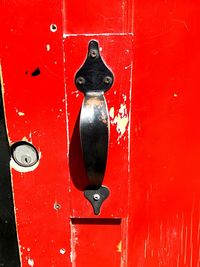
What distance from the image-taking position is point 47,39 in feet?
2.76

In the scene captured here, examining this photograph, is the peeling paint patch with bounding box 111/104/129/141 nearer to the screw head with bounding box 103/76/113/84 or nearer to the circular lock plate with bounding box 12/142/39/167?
the screw head with bounding box 103/76/113/84

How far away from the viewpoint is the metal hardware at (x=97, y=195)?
958 mm

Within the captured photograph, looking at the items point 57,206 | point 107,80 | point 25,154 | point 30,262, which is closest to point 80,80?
point 107,80

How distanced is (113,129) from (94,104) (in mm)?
94

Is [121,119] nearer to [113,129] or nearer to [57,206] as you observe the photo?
[113,129]

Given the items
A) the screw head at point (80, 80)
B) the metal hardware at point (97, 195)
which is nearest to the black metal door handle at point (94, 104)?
the screw head at point (80, 80)

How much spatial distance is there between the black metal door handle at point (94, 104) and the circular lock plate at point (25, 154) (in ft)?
0.48

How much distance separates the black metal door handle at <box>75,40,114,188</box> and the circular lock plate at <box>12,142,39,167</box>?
15 cm

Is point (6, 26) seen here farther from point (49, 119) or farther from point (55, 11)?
point (49, 119)

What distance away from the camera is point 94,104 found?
2.78ft

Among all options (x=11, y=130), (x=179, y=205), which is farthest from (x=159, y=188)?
(x=11, y=130)

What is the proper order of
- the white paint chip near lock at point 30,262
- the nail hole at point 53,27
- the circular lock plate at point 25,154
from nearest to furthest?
the nail hole at point 53,27 < the circular lock plate at point 25,154 < the white paint chip near lock at point 30,262

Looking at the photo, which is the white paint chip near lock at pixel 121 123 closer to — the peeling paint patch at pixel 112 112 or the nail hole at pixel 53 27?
the peeling paint patch at pixel 112 112

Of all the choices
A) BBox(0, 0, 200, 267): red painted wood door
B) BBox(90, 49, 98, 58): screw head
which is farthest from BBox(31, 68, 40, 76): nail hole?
BBox(90, 49, 98, 58): screw head
